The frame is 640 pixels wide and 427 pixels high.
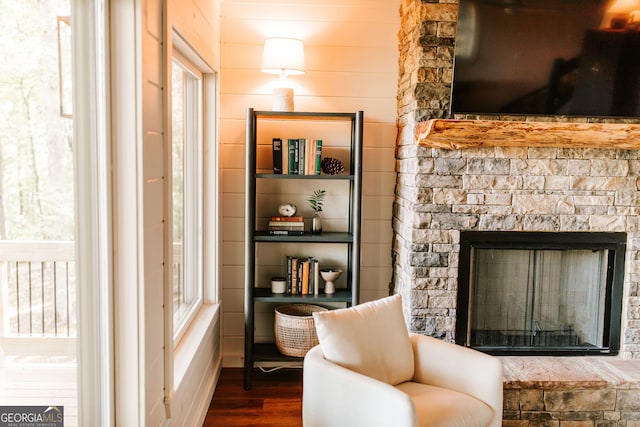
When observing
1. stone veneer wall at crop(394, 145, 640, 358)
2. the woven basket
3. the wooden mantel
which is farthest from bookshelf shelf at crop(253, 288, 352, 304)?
the wooden mantel

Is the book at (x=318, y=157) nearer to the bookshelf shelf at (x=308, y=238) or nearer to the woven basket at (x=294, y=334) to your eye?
the bookshelf shelf at (x=308, y=238)

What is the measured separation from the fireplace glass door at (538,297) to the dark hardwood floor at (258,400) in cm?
120

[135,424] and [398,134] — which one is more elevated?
[398,134]

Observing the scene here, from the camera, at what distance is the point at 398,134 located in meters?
3.65

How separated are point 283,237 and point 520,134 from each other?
1532 millimetres

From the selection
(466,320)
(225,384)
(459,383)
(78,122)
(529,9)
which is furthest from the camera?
(225,384)

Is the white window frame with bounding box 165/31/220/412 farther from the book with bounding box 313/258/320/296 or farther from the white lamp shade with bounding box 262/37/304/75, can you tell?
the book with bounding box 313/258/320/296

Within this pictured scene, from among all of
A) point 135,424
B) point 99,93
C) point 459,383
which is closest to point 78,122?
point 99,93

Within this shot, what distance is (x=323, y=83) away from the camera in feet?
12.1

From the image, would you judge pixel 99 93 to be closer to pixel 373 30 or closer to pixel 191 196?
pixel 191 196

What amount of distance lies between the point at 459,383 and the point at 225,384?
1.67m

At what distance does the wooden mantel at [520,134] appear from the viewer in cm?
290

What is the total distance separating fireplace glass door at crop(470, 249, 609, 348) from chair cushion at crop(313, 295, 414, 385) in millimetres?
976

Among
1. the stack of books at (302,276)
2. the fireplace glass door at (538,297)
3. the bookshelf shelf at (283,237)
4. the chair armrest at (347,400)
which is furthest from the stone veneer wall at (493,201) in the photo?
the chair armrest at (347,400)
